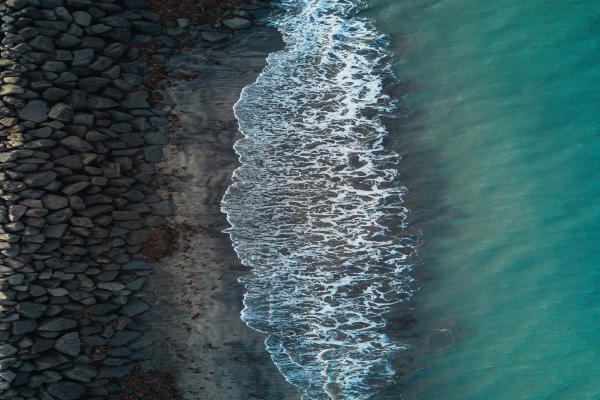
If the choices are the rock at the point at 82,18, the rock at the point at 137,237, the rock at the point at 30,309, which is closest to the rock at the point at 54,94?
the rock at the point at 82,18

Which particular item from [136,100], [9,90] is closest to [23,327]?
[9,90]

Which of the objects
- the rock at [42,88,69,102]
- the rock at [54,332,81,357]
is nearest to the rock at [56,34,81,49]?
the rock at [42,88,69,102]

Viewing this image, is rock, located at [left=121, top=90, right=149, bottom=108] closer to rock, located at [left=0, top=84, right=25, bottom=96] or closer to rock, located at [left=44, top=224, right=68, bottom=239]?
rock, located at [left=0, top=84, right=25, bottom=96]

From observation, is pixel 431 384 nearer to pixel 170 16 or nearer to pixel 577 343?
pixel 577 343

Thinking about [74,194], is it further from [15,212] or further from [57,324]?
[57,324]

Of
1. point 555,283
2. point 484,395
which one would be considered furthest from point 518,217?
point 484,395

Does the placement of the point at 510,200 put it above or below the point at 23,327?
above
